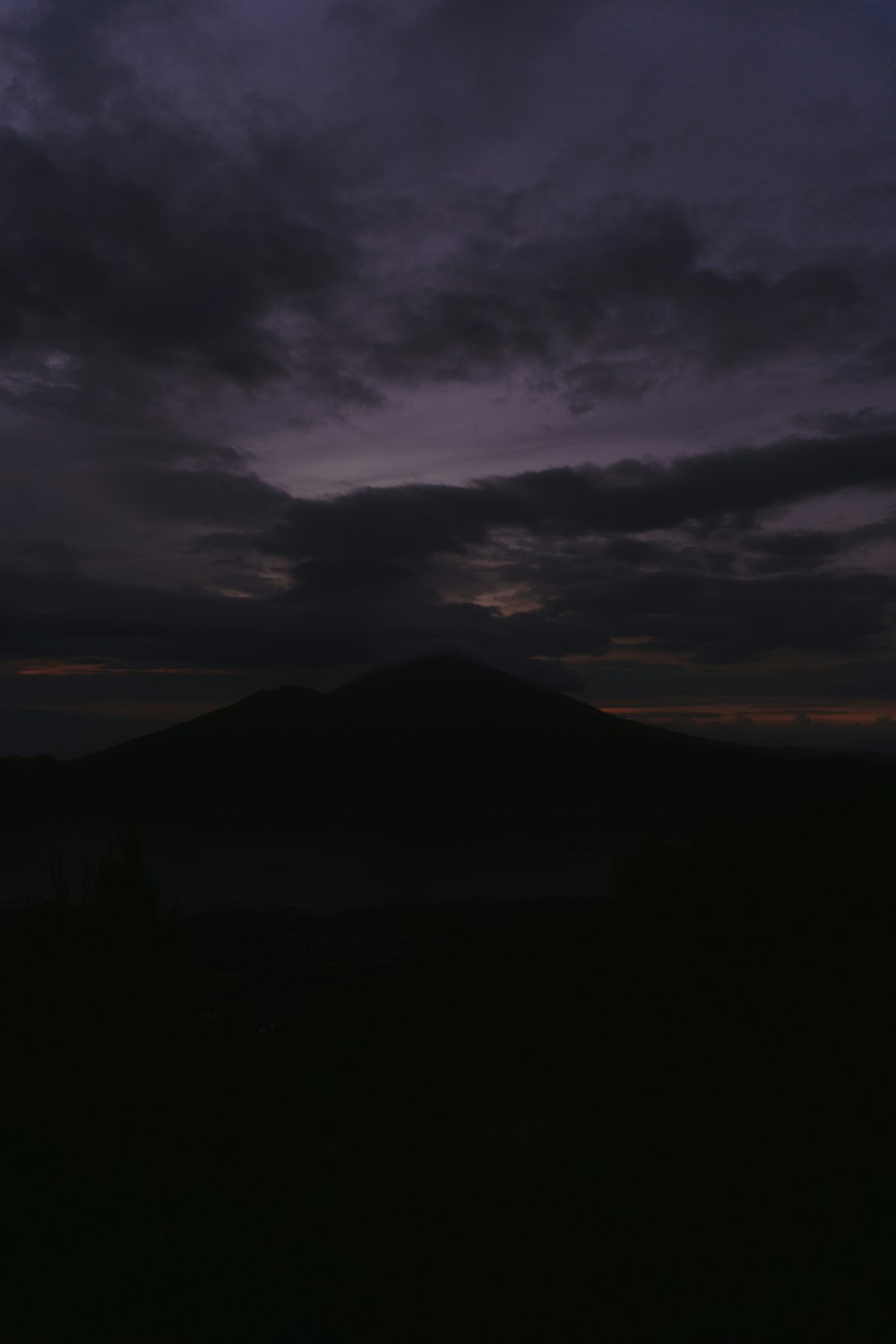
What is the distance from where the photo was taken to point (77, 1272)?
674 centimetres

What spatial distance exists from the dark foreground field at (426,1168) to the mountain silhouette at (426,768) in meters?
94.2

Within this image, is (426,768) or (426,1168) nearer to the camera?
(426,1168)

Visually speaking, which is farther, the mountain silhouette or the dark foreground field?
the mountain silhouette

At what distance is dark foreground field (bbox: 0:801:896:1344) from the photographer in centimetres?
613

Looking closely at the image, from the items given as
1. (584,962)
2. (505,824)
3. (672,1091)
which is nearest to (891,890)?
(584,962)

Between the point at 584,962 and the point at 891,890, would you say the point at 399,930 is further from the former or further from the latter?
the point at 891,890

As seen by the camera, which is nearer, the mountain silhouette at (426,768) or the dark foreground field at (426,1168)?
the dark foreground field at (426,1168)

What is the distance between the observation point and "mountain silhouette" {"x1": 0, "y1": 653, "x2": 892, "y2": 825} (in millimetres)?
113375

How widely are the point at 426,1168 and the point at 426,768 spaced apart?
119 m

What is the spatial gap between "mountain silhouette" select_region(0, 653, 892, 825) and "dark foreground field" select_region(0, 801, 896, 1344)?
309 ft

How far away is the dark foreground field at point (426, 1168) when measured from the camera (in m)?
6.13

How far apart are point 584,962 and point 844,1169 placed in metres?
15.3

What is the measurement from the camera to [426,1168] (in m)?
8.48

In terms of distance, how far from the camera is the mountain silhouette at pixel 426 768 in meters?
113
